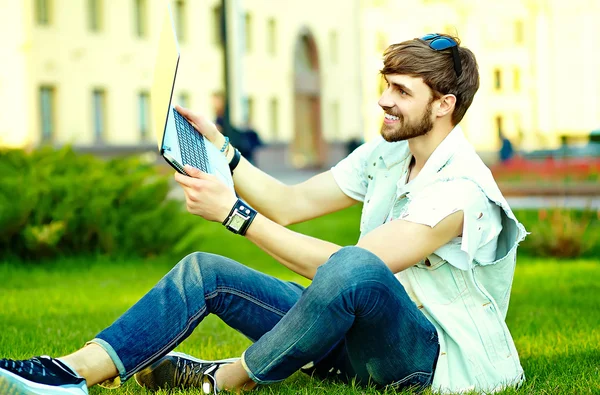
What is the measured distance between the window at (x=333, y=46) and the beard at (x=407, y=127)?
38.9 meters

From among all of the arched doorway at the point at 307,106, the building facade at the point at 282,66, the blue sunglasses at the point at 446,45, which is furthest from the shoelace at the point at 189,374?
the arched doorway at the point at 307,106

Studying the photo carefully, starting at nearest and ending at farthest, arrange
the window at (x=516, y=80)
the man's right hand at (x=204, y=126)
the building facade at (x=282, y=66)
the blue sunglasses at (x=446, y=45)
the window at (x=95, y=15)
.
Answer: the blue sunglasses at (x=446, y=45)
the man's right hand at (x=204, y=126)
the building facade at (x=282, y=66)
the window at (x=95, y=15)
the window at (x=516, y=80)

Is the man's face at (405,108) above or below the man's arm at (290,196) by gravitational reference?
above

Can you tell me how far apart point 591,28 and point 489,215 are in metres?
65.5

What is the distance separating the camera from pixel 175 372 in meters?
3.85

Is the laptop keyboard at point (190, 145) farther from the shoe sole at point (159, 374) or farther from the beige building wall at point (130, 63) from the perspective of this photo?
the beige building wall at point (130, 63)

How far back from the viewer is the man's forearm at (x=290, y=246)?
11.6ft

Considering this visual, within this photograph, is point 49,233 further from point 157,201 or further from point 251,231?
point 251,231

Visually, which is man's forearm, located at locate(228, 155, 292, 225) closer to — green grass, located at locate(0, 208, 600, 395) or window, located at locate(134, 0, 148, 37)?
green grass, located at locate(0, 208, 600, 395)

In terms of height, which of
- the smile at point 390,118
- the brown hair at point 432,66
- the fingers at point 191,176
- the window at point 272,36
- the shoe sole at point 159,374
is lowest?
the window at point 272,36

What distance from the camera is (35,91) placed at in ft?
83.1

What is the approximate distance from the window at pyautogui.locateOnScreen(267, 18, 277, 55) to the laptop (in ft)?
109

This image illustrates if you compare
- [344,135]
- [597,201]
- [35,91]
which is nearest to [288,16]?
[344,135]

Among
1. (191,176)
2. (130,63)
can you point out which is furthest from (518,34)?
(191,176)
